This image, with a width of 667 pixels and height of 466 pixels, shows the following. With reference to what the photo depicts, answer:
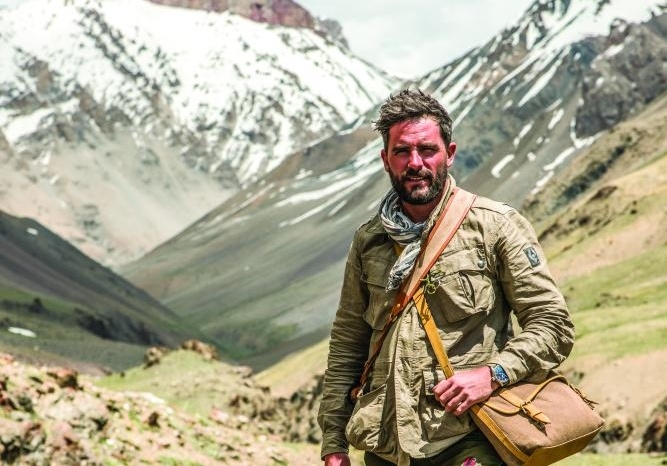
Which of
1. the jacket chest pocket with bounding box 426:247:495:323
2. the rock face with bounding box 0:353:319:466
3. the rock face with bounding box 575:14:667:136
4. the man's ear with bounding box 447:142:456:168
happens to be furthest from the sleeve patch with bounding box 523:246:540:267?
the rock face with bounding box 575:14:667:136

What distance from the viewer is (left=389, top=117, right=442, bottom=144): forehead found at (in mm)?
6066

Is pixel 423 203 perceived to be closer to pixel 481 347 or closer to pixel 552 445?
pixel 481 347

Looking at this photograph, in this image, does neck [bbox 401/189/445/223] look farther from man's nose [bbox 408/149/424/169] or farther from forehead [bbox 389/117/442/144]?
forehead [bbox 389/117/442/144]

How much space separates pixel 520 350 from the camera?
5.62m

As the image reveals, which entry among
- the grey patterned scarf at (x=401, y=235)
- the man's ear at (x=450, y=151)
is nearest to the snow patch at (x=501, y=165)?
the man's ear at (x=450, y=151)

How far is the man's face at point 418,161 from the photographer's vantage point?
601 cm

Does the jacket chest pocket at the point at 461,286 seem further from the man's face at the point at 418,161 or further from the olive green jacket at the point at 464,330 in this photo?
the man's face at the point at 418,161

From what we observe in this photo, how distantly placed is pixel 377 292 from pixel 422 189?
67cm

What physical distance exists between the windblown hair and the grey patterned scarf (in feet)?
1.41

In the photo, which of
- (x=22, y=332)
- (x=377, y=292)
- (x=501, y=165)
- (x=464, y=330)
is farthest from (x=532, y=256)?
(x=501, y=165)

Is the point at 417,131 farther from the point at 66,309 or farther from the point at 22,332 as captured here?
the point at 66,309

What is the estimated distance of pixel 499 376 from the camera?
5582 millimetres

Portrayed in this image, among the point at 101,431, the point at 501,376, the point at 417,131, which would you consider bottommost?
the point at 101,431

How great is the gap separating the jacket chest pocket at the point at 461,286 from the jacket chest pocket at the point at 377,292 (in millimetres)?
295
